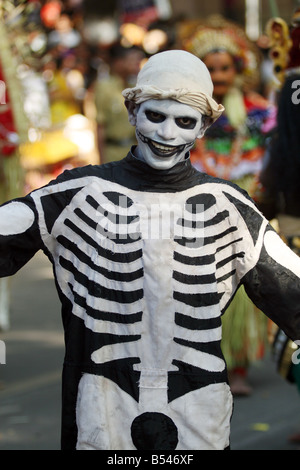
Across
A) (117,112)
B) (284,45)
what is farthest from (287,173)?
(117,112)

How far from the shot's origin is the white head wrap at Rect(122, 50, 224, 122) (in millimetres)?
3264

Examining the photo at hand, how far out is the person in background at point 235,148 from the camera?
646 cm

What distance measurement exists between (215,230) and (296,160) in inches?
60.5

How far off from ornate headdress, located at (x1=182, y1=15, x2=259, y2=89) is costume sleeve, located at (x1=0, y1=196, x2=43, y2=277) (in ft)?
11.9

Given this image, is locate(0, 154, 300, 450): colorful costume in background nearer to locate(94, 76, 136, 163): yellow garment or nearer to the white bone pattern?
the white bone pattern

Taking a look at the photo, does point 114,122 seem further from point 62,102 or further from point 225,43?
point 62,102

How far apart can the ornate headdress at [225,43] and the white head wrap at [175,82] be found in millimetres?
3488

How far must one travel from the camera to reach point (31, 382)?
263 inches

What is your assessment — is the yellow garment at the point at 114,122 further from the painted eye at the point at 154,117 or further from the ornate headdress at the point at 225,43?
the painted eye at the point at 154,117

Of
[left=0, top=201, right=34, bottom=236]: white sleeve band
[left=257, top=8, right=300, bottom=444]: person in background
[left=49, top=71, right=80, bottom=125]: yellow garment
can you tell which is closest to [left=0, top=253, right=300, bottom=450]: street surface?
[left=257, top=8, right=300, bottom=444]: person in background

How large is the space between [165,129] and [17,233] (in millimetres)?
567

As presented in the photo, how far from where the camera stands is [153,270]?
3.26 metres
